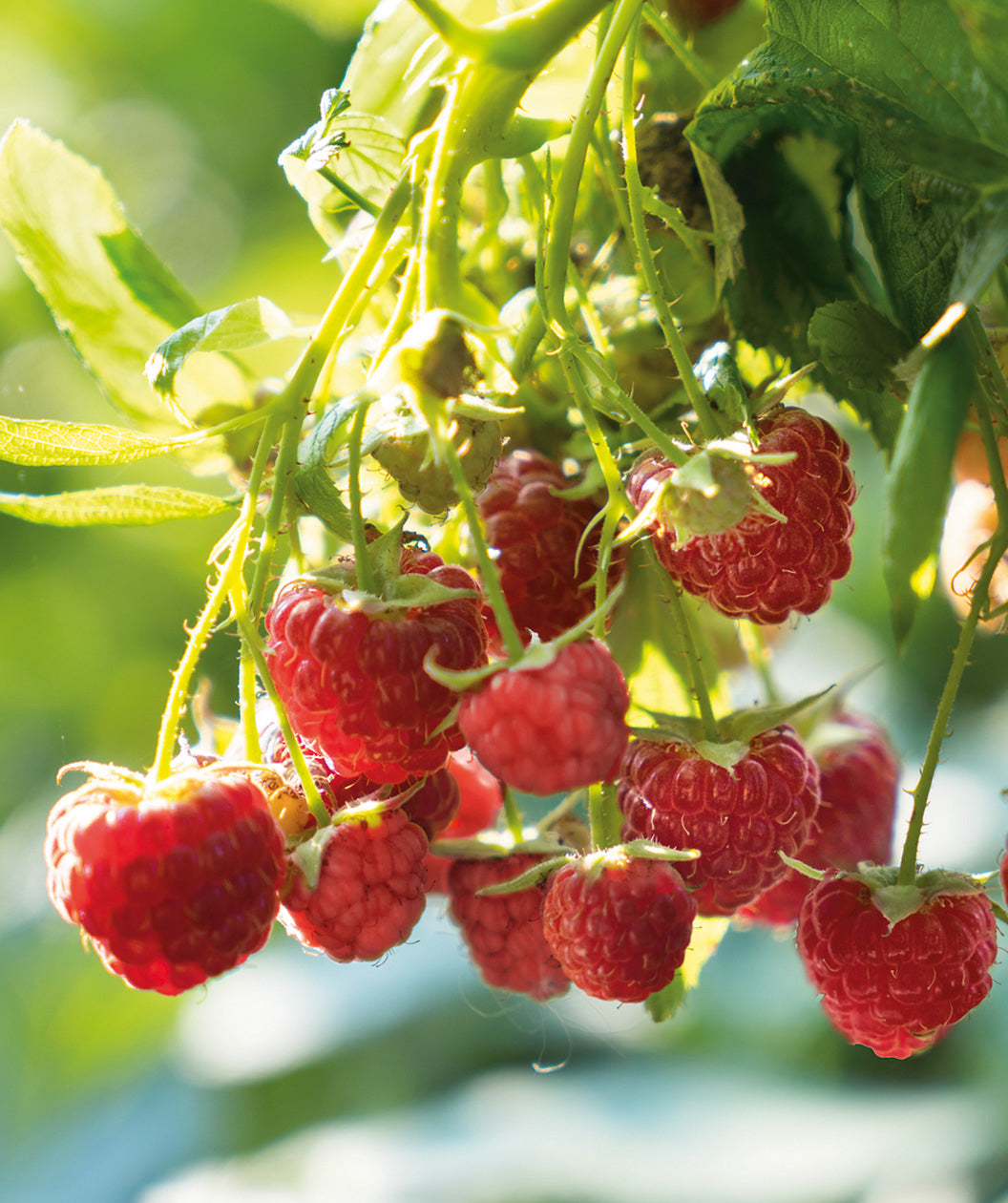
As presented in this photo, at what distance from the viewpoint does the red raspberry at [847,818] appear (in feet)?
2.02

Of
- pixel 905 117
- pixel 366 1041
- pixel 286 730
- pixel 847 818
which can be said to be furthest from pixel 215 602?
pixel 366 1041

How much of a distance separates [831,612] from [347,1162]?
3.48ft

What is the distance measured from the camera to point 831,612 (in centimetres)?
177

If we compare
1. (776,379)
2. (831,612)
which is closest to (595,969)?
(776,379)

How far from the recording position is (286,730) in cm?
41

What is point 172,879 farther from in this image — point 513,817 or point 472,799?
point 472,799

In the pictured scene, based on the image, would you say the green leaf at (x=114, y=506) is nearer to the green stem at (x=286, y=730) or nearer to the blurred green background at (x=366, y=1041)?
the green stem at (x=286, y=730)

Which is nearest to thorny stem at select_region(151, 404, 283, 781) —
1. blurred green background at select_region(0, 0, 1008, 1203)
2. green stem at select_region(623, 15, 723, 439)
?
green stem at select_region(623, 15, 723, 439)

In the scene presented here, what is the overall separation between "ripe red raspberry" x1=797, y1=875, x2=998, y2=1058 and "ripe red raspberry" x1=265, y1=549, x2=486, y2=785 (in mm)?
202

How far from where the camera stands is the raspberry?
42 centimetres

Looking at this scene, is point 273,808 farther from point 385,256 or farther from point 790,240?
point 790,240

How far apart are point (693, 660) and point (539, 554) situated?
95 millimetres

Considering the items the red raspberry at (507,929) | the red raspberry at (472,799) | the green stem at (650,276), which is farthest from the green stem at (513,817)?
the green stem at (650,276)

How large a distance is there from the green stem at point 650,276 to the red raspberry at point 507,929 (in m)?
0.24
